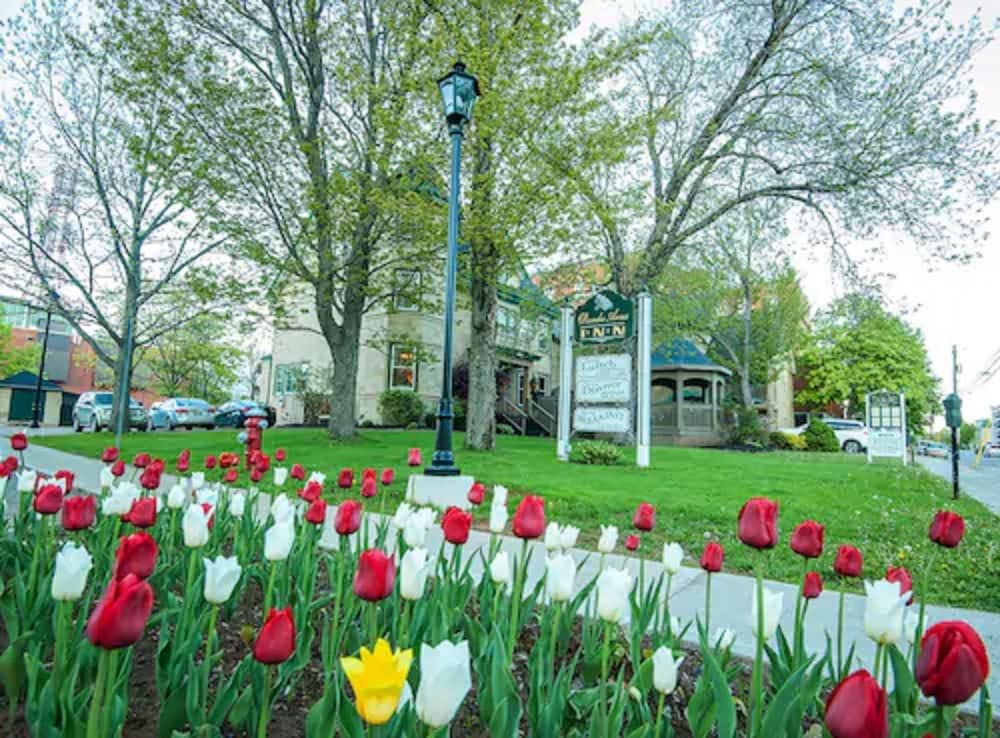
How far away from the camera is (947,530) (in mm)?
1856

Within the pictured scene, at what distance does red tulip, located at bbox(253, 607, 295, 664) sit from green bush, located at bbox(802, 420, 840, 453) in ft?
93.4

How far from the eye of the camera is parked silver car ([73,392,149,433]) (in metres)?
21.3

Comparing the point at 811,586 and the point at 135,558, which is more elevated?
the point at 135,558

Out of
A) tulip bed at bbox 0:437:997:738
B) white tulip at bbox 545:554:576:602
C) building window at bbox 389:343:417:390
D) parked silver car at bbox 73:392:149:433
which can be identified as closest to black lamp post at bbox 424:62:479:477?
tulip bed at bbox 0:437:997:738

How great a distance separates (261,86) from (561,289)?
33.3ft

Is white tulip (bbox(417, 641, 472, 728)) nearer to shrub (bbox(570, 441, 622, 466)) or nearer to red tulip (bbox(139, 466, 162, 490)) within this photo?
red tulip (bbox(139, 466, 162, 490))

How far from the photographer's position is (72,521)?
6.73 feet

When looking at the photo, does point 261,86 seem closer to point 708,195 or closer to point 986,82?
point 708,195

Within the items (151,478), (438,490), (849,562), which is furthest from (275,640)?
(438,490)

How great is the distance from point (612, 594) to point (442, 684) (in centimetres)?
80

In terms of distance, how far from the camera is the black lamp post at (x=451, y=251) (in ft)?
21.0

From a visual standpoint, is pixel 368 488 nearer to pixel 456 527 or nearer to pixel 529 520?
pixel 456 527

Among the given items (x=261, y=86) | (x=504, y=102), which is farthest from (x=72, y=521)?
(x=261, y=86)

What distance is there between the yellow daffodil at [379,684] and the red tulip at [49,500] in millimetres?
2066
